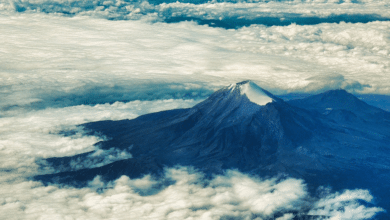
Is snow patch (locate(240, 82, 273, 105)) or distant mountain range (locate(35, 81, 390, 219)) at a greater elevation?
snow patch (locate(240, 82, 273, 105))

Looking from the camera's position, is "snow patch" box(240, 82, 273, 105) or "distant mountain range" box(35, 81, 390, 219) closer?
"distant mountain range" box(35, 81, 390, 219)

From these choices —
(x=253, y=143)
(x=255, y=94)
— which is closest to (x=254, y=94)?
(x=255, y=94)

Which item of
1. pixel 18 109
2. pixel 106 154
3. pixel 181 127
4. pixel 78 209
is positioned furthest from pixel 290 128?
pixel 18 109

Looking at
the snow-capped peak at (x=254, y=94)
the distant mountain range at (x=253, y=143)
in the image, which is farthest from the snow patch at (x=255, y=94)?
the distant mountain range at (x=253, y=143)

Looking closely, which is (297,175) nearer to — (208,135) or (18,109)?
(208,135)

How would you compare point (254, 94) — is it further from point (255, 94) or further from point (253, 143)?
point (253, 143)

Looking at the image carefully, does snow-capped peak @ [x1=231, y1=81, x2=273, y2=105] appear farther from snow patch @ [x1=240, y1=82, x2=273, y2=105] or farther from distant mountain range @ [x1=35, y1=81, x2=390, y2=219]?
distant mountain range @ [x1=35, y1=81, x2=390, y2=219]

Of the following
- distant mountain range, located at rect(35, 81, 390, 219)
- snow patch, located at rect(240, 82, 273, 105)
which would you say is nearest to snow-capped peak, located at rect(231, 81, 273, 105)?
snow patch, located at rect(240, 82, 273, 105)
